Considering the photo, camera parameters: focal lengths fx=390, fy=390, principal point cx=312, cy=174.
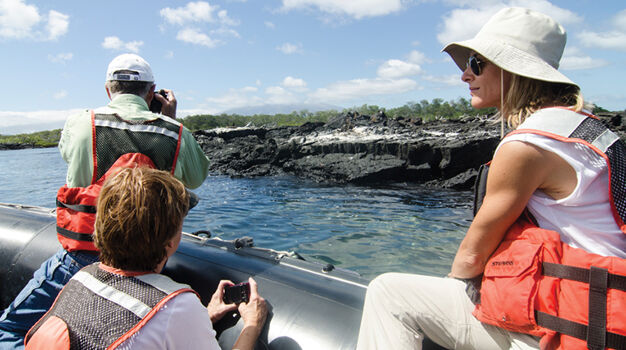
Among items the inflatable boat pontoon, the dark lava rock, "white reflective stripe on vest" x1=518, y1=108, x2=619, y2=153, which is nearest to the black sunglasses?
"white reflective stripe on vest" x1=518, y1=108, x2=619, y2=153

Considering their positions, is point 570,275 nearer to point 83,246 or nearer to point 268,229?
point 83,246

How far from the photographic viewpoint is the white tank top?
3.70ft

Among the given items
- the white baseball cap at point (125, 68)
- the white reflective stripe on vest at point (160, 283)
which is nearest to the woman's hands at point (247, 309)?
the white reflective stripe on vest at point (160, 283)

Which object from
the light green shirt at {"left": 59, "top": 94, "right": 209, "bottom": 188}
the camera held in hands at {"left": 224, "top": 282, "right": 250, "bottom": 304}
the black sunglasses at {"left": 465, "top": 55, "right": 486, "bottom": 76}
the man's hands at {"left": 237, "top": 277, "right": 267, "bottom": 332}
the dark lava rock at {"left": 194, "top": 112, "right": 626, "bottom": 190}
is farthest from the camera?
the dark lava rock at {"left": 194, "top": 112, "right": 626, "bottom": 190}

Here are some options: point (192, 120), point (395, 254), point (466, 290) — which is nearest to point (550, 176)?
point (466, 290)

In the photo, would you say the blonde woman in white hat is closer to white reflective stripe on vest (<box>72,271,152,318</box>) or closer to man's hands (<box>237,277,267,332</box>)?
man's hands (<box>237,277,267,332</box>)

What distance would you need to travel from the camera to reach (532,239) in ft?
3.97

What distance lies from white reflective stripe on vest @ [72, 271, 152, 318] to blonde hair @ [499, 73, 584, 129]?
1347 mm

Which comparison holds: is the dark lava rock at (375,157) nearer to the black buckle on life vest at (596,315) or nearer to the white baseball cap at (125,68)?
the white baseball cap at (125,68)

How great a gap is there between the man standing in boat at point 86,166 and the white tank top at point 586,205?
5.45 feet

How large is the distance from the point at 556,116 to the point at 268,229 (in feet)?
21.8

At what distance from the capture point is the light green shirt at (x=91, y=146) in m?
1.93

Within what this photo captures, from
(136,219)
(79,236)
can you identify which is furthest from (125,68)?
(136,219)

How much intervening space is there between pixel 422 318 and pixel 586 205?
648 mm
